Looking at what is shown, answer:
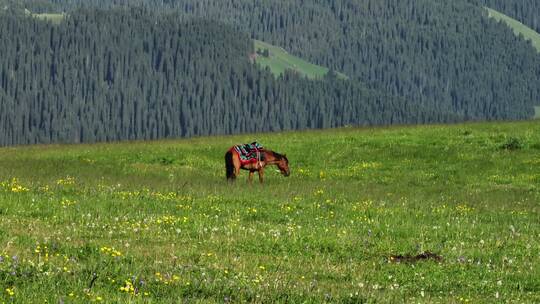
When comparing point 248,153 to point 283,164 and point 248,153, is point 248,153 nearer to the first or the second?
point 248,153

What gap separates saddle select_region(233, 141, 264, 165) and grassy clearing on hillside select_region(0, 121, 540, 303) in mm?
1421

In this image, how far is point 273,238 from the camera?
1836cm

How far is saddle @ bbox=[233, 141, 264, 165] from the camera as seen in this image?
3709 cm

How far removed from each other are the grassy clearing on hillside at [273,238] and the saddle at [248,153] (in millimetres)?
1421

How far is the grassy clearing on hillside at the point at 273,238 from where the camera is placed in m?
12.7

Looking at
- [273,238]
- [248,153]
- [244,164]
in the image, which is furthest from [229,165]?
[273,238]

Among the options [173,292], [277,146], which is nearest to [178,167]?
[277,146]

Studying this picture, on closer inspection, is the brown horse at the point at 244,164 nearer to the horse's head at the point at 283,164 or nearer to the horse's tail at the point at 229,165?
the horse's tail at the point at 229,165

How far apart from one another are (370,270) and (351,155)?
33.3m

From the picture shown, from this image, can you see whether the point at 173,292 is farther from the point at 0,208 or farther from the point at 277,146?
the point at 277,146

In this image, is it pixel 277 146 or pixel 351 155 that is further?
pixel 277 146

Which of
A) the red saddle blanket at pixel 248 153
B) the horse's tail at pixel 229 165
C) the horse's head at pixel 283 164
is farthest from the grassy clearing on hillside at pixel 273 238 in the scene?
Result: the horse's tail at pixel 229 165

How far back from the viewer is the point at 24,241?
16172 mm

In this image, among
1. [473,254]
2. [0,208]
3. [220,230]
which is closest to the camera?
[473,254]
